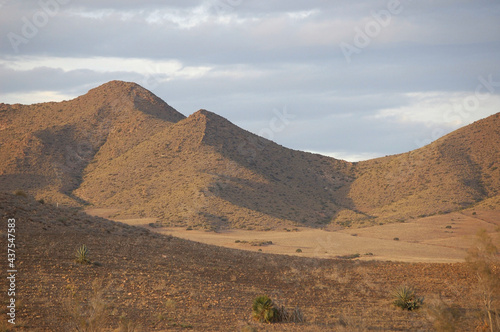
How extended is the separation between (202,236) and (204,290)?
2942 centimetres

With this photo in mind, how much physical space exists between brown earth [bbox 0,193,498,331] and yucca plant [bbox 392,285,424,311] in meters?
0.48

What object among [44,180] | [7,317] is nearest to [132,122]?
[44,180]

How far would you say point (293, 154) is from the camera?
8775 cm

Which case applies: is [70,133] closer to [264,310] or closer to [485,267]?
[264,310]

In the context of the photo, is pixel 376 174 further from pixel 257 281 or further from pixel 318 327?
pixel 318 327

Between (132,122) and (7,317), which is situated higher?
(132,122)

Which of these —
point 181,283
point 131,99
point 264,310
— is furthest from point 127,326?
point 131,99

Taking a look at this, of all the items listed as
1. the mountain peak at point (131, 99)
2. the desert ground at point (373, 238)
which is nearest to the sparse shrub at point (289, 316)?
the desert ground at point (373, 238)

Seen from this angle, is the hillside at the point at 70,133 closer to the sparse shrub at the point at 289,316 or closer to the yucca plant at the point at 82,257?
the yucca plant at the point at 82,257

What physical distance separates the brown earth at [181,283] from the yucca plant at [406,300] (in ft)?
1.58

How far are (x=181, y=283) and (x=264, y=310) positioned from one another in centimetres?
565

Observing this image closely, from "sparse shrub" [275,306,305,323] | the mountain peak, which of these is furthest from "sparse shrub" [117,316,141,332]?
the mountain peak

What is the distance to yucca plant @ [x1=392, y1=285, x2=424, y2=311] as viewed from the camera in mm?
18891

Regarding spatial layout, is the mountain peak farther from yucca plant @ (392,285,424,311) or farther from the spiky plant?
the spiky plant
